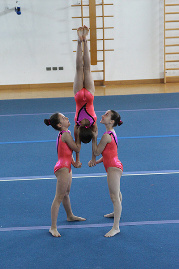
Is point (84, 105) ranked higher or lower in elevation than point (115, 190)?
higher

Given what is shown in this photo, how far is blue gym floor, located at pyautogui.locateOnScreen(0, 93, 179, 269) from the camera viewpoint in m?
3.40

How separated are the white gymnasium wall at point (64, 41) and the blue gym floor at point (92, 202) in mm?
3736

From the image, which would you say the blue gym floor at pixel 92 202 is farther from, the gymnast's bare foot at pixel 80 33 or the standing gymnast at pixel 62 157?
the gymnast's bare foot at pixel 80 33

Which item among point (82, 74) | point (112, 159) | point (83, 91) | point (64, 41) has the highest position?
point (64, 41)

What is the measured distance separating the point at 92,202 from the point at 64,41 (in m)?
7.46

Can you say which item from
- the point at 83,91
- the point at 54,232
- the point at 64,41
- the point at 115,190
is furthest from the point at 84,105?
the point at 64,41

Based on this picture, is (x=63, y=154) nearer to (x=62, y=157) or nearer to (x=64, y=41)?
(x=62, y=157)

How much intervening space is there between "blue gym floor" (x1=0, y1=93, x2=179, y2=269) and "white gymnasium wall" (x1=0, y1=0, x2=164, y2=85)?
3736 mm

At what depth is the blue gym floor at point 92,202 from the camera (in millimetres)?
3398

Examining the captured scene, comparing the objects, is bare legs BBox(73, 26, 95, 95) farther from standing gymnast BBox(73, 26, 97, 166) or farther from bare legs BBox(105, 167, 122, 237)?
bare legs BBox(105, 167, 122, 237)

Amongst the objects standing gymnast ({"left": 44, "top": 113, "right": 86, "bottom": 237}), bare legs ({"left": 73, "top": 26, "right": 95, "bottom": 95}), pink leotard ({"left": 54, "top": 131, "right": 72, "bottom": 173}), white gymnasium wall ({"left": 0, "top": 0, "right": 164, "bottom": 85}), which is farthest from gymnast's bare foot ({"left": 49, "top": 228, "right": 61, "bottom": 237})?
white gymnasium wall ({"left": 0, "top": 0, "right": 164, "bottom": 85})

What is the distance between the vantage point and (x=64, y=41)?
1100 centimetres

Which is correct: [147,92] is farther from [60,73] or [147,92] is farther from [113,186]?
[113,186]

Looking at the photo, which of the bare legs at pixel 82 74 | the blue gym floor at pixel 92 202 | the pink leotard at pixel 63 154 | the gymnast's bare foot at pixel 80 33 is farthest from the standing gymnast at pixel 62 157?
the gymnast's bare foot at pixel 80 33
